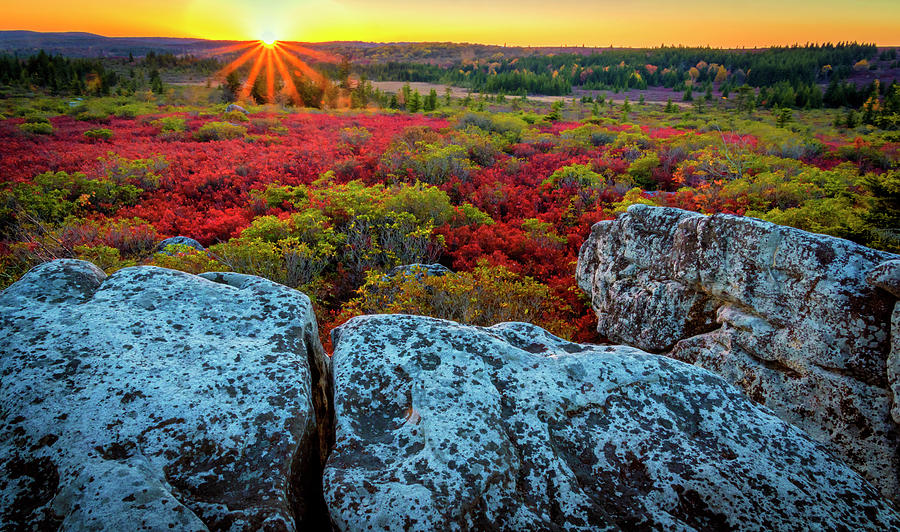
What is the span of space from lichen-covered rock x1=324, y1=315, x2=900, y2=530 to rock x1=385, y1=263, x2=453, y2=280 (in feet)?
14.1

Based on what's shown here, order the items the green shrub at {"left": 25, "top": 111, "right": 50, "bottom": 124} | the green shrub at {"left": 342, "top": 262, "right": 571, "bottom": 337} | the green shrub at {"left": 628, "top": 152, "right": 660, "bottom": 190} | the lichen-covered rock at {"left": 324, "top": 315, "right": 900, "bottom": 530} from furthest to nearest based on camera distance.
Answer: the green shrub at {"left": 25, "top": 111, "right": 50, "bottom": 124} → the green shrub at {"left": 628, "top": 152, "right": 660, "bottom": 190} → the green shrub at {"left": 342, "top": 262, "right": 571, "bottom": 337} → the lichen-covered rock at {"left": 324, "top": 315, "right": 900, "bottom": 530}

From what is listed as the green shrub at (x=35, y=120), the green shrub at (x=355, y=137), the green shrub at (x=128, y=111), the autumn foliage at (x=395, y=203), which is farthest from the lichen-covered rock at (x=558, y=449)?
the green shrub at (x=128, y=111)

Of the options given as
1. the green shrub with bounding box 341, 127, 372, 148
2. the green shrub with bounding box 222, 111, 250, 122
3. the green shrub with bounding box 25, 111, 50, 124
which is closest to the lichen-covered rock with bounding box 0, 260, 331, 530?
the green shrub with bounding box 341, 127, 372, 148

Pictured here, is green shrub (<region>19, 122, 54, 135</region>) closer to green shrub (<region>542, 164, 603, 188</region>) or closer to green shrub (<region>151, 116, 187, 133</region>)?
green shrub (<region>151, 116, 187, 133</region>)

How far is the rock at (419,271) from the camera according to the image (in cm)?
718

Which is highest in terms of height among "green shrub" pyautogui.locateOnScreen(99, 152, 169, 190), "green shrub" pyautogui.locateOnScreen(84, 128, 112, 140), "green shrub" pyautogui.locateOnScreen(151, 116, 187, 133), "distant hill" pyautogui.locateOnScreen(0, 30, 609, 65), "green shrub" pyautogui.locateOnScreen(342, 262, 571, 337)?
"distant hill" pyautogui.locateOnScreen(0, 30, 609, 65)

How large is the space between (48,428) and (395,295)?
4766 millimetres

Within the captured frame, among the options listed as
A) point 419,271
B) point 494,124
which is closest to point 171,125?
point 494,124

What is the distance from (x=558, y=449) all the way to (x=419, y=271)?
16.5ft

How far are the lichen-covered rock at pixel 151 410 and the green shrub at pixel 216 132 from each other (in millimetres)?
22483

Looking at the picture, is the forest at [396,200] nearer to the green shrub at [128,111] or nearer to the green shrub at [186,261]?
the green shrub at [186,261]

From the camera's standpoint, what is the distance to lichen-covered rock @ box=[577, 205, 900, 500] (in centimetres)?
395

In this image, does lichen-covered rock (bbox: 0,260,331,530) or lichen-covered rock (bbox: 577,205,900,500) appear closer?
lichen-covered rock (bbox: 0,260,331,530)

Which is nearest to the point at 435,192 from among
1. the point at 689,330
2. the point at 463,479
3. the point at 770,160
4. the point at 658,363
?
the point at 689,330
